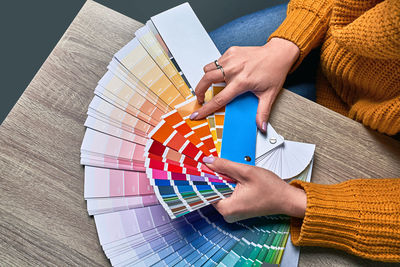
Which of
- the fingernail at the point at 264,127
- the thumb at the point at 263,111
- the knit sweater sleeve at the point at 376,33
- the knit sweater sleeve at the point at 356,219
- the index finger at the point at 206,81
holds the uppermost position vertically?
the index finger at the point at 206,81

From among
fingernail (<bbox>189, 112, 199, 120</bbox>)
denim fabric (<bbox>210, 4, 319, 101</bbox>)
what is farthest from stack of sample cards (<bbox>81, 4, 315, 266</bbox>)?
denim fabric (<bbox>210, 4, 319, 101</bbox>)

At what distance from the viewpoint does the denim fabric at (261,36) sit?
112 cm

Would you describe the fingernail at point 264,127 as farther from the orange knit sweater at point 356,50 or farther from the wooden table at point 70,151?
the orange knit sweater at point 356,50

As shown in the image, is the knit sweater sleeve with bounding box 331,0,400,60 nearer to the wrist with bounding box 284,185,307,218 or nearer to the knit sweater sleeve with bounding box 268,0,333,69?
the knit sweater sleeve with bounding box 268,0,333,69

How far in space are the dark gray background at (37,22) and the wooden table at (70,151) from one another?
944 mm

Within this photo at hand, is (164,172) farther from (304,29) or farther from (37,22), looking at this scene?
(37,22)

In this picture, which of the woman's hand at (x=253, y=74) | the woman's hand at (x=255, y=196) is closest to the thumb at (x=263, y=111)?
the woman's hand at (x=253, y=74)

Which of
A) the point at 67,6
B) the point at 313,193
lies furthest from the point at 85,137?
the point at 67,6

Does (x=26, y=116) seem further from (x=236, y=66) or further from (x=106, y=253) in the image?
(x=236, y=66)

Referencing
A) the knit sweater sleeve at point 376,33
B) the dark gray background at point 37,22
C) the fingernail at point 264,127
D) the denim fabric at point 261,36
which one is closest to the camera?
the knit sweater sleeve at point 376,33

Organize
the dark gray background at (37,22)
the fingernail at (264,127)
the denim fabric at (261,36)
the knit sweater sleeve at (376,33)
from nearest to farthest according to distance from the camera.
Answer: the knit sweater sleeve at (376,33) < the fingernail at (264,127) < the denim fabric at (261,36) < the dark gray background at (37,22)

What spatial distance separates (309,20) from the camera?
938mm

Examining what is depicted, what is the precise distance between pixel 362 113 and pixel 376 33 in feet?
0.73

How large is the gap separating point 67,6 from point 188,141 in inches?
52.4
